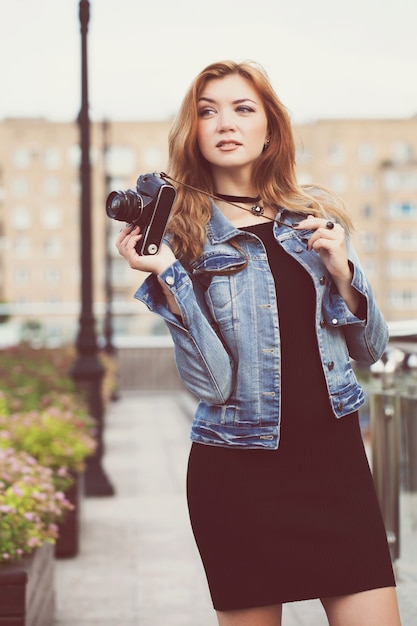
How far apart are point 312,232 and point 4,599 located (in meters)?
1.77

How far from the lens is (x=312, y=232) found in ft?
8.33

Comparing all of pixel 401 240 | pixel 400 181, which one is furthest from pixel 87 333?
pixel 400 181

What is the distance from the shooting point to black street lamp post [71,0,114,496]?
8484 millimetres

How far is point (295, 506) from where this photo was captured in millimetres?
2363

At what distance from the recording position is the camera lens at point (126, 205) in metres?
2.37

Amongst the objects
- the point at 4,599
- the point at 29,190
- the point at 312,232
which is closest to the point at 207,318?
the point at 312,232

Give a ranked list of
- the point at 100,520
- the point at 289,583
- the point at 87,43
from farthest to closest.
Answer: the point at 87,43
the point at 100,520
the point at 289,583

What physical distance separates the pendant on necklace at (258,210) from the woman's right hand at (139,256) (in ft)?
0.82

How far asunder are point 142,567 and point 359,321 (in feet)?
12.1

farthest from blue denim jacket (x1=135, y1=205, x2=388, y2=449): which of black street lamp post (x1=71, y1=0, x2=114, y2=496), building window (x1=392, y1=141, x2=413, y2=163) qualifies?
building window (x1=392, y1=141, x2=413, y2=163)

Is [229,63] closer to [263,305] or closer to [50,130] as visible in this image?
[263,305]

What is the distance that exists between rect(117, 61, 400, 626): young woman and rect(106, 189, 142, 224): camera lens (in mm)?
43

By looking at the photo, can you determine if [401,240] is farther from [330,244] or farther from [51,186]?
[330,244]

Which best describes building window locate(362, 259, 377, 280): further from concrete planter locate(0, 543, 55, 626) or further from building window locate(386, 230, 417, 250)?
concrete planter locate(0, 543, 55, 626)
